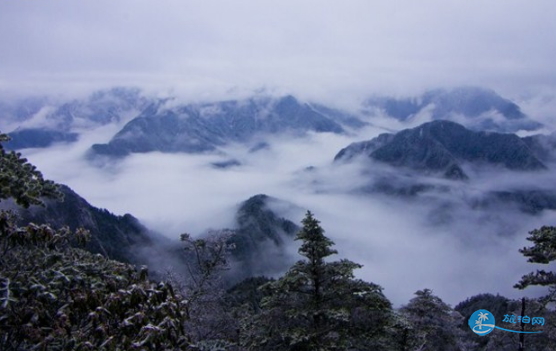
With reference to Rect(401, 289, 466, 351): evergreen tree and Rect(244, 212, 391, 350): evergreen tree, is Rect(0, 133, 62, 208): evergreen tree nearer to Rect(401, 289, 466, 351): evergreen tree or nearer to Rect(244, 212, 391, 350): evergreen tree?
Rect(244, 212, 391, 350): evergreen tree

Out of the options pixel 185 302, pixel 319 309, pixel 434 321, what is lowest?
pixel 434 321

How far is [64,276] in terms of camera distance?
9.03 metres

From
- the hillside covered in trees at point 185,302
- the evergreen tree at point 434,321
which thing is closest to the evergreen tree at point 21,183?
the hillside covered in trees at point 185,302

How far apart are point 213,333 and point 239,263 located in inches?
6841

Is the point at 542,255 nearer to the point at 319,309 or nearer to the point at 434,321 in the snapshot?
the point at 319,309

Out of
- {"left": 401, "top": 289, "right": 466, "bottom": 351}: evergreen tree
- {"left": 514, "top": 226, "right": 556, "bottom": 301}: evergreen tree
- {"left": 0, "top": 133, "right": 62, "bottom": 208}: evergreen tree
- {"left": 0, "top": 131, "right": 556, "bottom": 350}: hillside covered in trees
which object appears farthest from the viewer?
{"left": 401, "top": 289, "right": 466, "bottom": 351}: evergreen tree

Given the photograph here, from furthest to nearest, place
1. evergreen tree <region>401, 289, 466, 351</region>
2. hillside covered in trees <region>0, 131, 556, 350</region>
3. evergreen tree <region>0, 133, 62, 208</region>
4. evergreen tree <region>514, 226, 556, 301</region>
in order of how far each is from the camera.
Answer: evergreen tree <region>401, 289, 466, 351</region>, evergreen tree <region>514, 226, 556, 301</region>, evergreen tree <region>0, 133, 62, 208</region>, hillside covered in trees <region>0, 131, 556, 350</region>

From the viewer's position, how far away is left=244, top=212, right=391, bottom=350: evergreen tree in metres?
17.0

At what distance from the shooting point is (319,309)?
58.2ft

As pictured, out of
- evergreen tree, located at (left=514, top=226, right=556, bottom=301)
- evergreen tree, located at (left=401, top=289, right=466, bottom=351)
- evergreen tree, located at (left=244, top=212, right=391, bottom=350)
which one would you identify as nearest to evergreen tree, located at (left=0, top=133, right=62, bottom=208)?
evergreen tree, located at (left=244, top=212, right=391, bottom=350)

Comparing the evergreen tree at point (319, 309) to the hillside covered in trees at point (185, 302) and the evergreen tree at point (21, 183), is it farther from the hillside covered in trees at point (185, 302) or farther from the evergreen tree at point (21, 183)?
the evergreen tree at point (21, 183)

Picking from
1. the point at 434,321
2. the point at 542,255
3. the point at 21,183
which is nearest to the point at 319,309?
the point at 542,255

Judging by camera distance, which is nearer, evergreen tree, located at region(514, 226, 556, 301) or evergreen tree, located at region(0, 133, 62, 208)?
evergreen tree, located at region(0, 133, 62, 208)

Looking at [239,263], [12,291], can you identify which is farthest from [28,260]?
[239,263]
